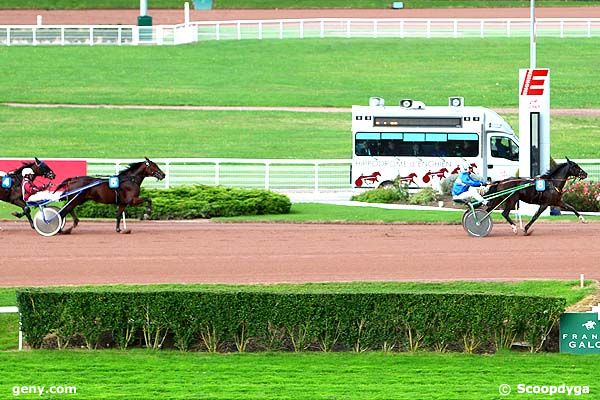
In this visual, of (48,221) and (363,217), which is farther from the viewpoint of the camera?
(363,217)

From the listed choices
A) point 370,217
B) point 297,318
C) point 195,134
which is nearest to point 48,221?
point 370,217

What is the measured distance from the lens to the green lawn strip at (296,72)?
4947 centimetres

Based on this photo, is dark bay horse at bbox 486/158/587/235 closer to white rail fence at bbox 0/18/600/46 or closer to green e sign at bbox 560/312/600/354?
green e sign at bbox 560/312/600/354

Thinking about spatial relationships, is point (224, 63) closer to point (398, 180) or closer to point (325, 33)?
point (325, 33)

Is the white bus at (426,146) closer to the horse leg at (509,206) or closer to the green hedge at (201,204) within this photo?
the green hedge at (201,204)

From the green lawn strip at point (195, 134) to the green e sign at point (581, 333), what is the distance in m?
22.1

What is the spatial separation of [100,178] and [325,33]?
3492 centimetres

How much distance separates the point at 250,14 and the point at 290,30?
5.83 metres

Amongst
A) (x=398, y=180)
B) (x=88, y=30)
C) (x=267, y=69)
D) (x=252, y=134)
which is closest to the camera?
(x=398, y=180)

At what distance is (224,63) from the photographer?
55125 mm

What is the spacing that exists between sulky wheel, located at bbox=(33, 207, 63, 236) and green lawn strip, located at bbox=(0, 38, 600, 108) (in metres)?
21.9

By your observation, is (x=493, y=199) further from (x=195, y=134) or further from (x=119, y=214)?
(x=195, y=134)

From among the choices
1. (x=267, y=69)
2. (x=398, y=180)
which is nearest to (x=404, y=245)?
(x=398, y=180)

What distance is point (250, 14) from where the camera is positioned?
215 feet
